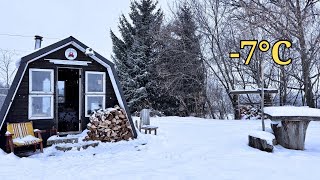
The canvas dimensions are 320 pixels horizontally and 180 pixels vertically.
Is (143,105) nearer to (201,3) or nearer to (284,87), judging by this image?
(201,3)

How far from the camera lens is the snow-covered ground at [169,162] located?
4312 mm

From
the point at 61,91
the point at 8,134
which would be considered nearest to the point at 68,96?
the point at 61,91

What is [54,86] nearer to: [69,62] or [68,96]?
[69,62]

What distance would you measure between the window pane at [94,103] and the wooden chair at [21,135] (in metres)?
1.50

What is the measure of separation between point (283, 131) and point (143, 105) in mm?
11815

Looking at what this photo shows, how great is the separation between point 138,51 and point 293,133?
12518 millimetres

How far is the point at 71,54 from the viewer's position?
711 cm

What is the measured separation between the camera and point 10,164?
16.9ft

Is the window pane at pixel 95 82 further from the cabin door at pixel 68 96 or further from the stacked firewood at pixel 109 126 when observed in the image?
the cabin door at pixel 68 96

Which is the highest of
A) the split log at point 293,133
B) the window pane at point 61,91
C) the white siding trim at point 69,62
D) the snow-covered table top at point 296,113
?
the white siding trim at point 69,62

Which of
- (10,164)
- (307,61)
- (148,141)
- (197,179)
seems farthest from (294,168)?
(307,61)

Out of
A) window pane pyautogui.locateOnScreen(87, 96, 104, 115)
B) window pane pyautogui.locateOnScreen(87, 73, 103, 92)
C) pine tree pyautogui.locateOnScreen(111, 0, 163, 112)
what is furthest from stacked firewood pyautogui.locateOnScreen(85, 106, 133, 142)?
pine tree pyautogui.locateOnScreen(111, 0, 163, 112)

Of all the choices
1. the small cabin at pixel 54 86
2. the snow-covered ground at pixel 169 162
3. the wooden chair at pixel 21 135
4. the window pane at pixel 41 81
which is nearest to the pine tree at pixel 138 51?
the small cabin at pixel 54 86

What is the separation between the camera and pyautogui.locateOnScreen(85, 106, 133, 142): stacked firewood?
6.98 meters
